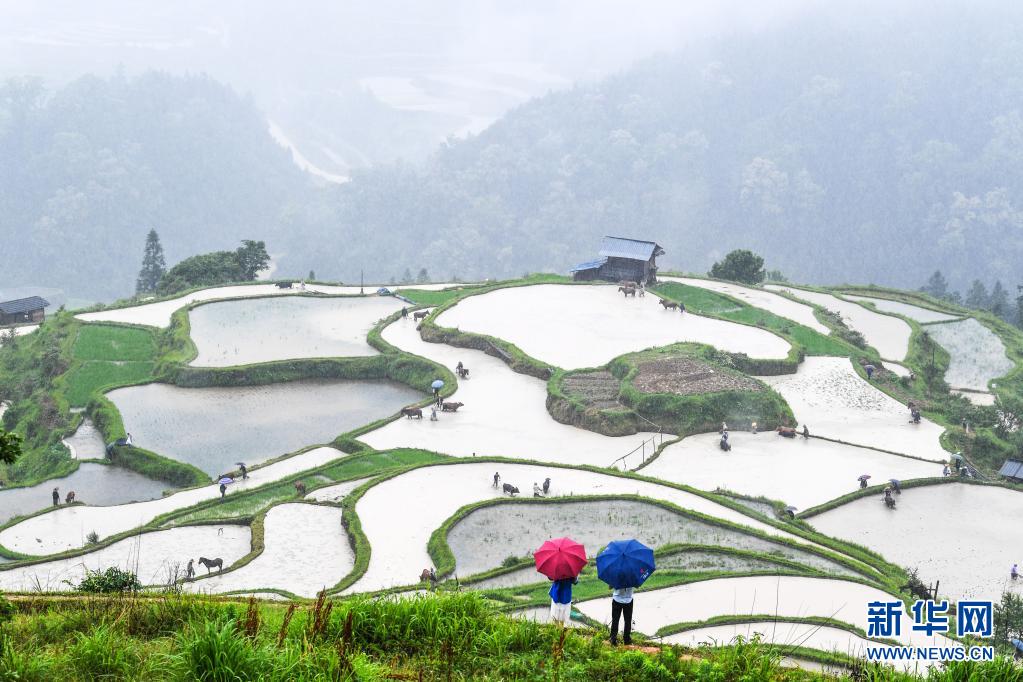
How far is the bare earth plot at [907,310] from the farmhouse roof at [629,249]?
1077cm

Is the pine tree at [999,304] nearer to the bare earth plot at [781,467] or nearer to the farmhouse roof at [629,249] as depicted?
the farmhouse roof at [629,249]

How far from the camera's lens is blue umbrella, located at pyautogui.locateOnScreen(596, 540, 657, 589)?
11.3 m

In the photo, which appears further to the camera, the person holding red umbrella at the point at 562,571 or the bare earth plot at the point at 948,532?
the bare earth plot at the point at 948,532

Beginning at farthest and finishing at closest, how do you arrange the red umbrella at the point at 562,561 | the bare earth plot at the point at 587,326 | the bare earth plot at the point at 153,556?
the bare earth plot at the point at 587,326
the bare earth plot at the point at 153,556
the red umbrella at the point at 562,561

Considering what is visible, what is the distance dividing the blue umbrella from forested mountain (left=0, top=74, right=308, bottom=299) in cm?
11025

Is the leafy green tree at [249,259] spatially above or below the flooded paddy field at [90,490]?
above

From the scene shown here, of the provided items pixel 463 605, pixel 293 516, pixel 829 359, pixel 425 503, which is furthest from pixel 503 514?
pixel 829 359

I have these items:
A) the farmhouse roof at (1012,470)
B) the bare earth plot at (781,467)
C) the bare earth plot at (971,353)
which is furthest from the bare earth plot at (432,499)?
the bare earth plot at (971,353)

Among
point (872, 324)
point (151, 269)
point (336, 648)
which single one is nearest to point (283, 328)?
point (872, 324)

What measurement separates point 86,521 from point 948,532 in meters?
20.3

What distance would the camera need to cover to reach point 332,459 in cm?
3020

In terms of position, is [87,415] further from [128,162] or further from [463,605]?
[128,162]

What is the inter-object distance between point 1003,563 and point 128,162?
11967cm

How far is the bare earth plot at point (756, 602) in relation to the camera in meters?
18.0
